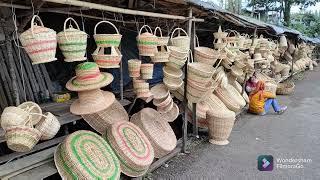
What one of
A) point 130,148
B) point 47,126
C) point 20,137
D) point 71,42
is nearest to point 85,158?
point 47,126

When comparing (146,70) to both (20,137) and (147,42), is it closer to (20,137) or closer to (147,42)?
(147,42)

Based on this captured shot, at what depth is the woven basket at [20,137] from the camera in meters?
2.66

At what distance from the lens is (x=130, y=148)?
386cm

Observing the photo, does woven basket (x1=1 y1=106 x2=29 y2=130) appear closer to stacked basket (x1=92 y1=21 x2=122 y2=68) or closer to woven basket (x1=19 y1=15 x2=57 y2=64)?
woven basket (x1=19 y1=15 x2=57 y2=64)

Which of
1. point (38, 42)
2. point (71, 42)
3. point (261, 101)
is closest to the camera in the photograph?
point (38, 42)

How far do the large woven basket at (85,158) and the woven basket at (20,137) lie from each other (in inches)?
20.1

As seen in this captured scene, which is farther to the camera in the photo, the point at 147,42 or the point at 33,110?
the point at 147,42

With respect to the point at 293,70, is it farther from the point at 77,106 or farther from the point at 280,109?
the point at 77,106

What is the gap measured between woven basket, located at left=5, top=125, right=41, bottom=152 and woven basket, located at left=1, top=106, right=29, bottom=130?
0.11ft

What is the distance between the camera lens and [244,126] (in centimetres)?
700

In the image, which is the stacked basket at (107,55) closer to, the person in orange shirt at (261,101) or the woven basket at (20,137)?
the woven basket at (20,137)

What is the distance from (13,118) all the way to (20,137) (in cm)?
17

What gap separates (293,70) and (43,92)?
14.7 metres

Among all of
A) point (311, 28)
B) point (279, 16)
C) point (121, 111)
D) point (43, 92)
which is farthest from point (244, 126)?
point (311, 28)
